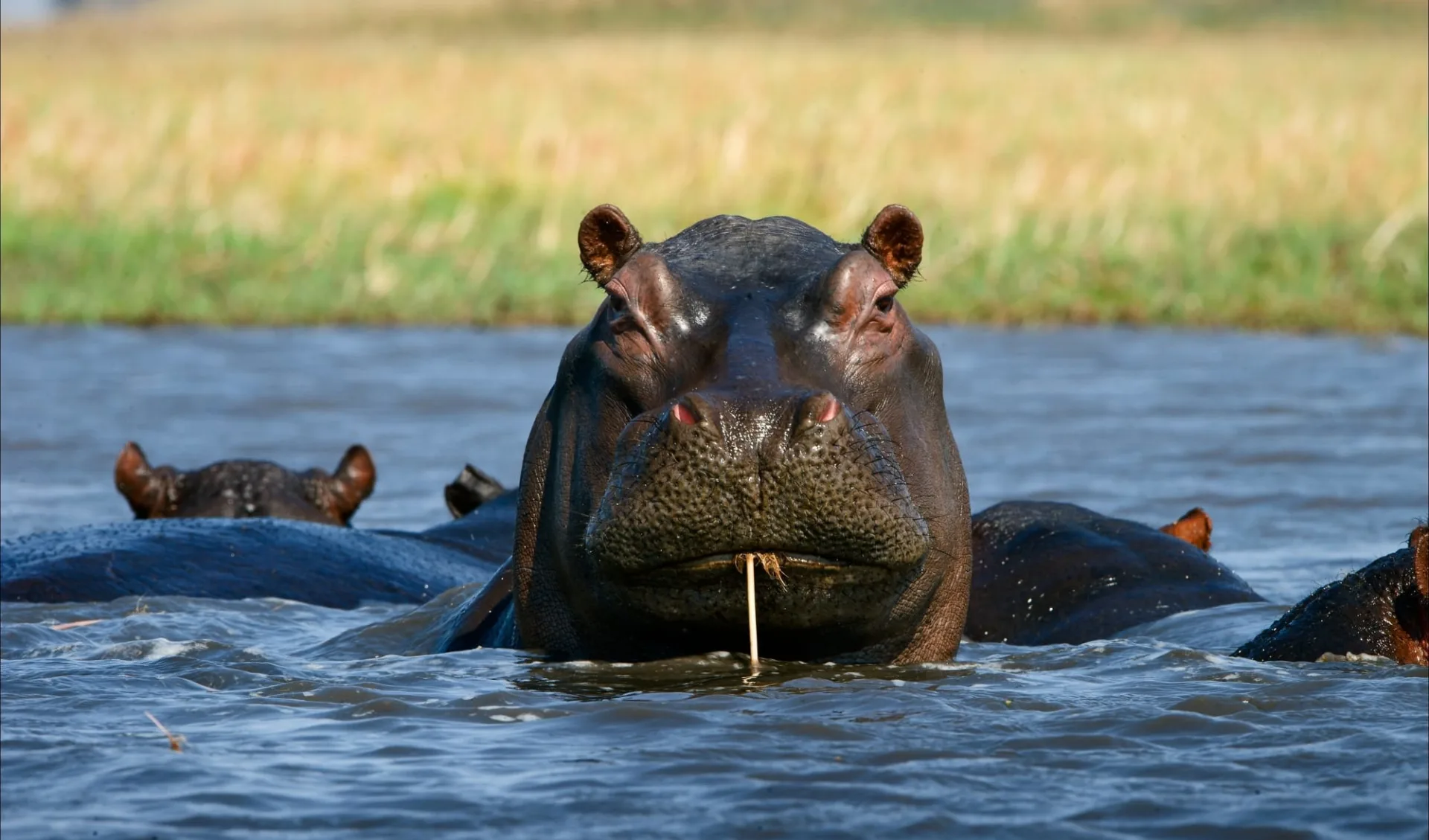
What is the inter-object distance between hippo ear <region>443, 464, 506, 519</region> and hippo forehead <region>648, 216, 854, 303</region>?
3740mm

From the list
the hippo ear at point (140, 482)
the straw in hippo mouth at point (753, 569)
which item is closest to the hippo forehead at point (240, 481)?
the hippo ear at point (140, 482)

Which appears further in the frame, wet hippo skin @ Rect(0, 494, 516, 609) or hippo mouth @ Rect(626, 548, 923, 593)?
wet hippo skin @ Rect(0, 494, 516, 609)

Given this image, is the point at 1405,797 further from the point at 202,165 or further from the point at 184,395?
the point at 202,165

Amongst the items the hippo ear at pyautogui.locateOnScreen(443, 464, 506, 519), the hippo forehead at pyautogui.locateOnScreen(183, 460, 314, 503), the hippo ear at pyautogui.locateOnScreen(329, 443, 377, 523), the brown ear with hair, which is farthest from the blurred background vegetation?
the brown ear with hair

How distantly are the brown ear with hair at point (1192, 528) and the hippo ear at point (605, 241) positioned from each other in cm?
278

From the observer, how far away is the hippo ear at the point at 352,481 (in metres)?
9.45

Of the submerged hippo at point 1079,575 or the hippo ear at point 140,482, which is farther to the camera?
the hippo ear at point 140,482

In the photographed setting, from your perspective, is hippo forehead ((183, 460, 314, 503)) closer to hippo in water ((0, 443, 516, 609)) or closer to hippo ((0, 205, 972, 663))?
hippo in water ((0, 443, 516, 609))

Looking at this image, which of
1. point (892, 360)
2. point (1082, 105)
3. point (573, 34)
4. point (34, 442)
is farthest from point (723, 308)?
point (573, 34)

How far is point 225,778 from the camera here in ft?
14.1

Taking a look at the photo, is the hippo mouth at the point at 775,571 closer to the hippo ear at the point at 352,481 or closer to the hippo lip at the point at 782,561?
the hippo lip at the point at 782,561

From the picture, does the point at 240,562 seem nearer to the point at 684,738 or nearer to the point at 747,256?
the point at 747,256

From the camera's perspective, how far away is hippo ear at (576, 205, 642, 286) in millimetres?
5109

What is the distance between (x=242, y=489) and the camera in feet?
30.4
